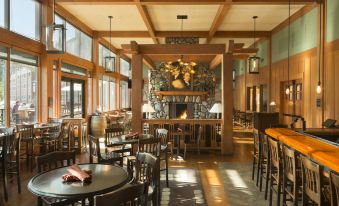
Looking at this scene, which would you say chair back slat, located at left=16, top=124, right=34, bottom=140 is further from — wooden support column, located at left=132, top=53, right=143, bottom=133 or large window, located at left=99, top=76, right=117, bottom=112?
large window, located at left=99, top=76, right=117, bottom=112

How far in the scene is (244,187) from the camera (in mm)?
4781

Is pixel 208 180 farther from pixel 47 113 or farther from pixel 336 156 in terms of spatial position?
Answer: pixel 47 113

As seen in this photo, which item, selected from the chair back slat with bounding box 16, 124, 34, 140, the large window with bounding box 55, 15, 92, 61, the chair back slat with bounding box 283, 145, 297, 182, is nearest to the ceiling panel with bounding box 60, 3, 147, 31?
the large window with bounding box 55, 15, 92, 61

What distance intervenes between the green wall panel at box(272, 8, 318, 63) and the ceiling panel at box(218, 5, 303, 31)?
38 cm

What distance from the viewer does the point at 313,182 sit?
2590 millimetres

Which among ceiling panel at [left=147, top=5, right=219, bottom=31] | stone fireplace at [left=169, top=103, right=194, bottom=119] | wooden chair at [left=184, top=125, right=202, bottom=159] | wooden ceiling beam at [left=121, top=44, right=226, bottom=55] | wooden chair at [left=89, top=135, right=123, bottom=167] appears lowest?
wooden chair at [left=184, top=125, right=202, bottom=159]

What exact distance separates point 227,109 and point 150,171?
494cm

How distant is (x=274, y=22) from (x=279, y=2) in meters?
2.67

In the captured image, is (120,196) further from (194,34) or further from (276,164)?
(194,34)

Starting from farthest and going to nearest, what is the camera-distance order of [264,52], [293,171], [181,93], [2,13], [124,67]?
[124,67], [181,93], [264,52], [2,13], [293,171]

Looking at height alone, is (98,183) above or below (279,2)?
below

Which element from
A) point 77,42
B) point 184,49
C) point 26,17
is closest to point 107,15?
point 77,42

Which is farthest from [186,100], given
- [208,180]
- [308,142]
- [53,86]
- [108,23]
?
[308,142]

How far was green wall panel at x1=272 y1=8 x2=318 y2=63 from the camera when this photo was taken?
743 cm
